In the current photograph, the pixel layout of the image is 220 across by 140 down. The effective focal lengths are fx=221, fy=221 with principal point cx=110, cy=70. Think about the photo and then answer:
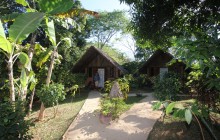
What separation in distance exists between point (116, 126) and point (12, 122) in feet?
16.8

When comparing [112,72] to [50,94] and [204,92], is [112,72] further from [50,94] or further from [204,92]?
[204,92]

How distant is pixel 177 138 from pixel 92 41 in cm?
3435

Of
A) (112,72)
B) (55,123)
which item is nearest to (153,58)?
(112,72)

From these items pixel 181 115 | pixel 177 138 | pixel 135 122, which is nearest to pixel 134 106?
pixel 135 122

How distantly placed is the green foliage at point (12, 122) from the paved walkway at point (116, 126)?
139 inches

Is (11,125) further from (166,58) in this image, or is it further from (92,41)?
(92,41)

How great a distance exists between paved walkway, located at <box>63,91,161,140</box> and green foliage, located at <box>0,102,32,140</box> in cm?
354

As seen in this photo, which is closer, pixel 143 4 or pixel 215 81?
pixel 215 81

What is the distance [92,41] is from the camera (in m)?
40.6

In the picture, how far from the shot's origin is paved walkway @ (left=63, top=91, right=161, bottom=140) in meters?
8.61

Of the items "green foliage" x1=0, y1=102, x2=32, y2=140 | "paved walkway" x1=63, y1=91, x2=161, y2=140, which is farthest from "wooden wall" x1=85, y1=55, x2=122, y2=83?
"green foliage" x1=0, y1=102, x2=32, y2=140

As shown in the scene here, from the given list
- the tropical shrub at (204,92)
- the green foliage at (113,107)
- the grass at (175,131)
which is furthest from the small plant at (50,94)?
the tropical shrub at (204,92)

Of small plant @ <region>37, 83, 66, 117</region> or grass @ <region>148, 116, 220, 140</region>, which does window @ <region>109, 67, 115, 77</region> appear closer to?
small plant @ <region>37, 83, 66, 117</region>

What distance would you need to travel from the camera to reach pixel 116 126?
9.55 metres
